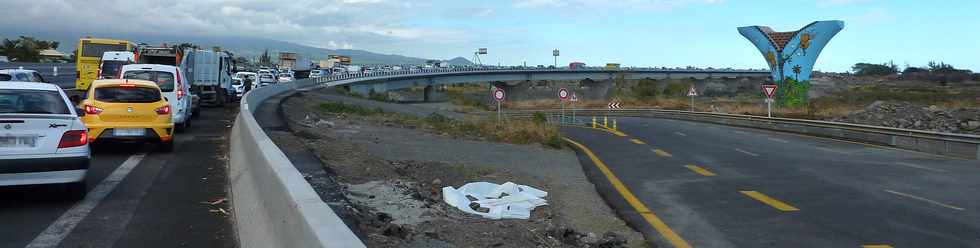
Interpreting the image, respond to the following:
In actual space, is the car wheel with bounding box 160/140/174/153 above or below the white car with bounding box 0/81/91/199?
below

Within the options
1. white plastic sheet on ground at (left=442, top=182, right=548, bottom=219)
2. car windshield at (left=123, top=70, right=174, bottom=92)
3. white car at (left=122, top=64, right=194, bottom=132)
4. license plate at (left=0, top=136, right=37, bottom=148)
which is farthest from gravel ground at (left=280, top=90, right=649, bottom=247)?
car windshield at (left=123, top=70, right=174, bottom=92)

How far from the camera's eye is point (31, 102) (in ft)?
33.6

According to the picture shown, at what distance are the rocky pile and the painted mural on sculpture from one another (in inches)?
422

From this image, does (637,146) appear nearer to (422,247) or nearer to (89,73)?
(422,247)

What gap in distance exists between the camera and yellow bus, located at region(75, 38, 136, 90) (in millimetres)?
34428

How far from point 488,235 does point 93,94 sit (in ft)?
34.3

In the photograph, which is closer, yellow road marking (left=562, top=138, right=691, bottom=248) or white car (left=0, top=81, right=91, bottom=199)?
white car (left=0, top=81, right=91, bottom=199)

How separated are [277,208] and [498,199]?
500cm

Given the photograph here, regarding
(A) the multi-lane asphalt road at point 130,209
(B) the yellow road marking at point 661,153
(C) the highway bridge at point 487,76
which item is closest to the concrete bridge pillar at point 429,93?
(C) the highway bridge at point 487,76

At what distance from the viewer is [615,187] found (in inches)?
575

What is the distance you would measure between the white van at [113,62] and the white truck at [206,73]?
2.16 m

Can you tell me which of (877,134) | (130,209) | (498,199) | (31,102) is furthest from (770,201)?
(877,134)

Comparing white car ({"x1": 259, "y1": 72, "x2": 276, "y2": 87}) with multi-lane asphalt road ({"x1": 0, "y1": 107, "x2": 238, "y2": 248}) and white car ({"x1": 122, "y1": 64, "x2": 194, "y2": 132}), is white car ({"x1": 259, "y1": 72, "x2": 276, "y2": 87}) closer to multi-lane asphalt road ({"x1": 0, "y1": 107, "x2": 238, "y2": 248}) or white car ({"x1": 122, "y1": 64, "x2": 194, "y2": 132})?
white car ({"x1": 122, "y1": 64, "x2": 194, "y2": 132})

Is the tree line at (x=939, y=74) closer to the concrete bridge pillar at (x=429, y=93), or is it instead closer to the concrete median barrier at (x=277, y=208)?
the concrete bridge pillar at (x=429, y=93)
